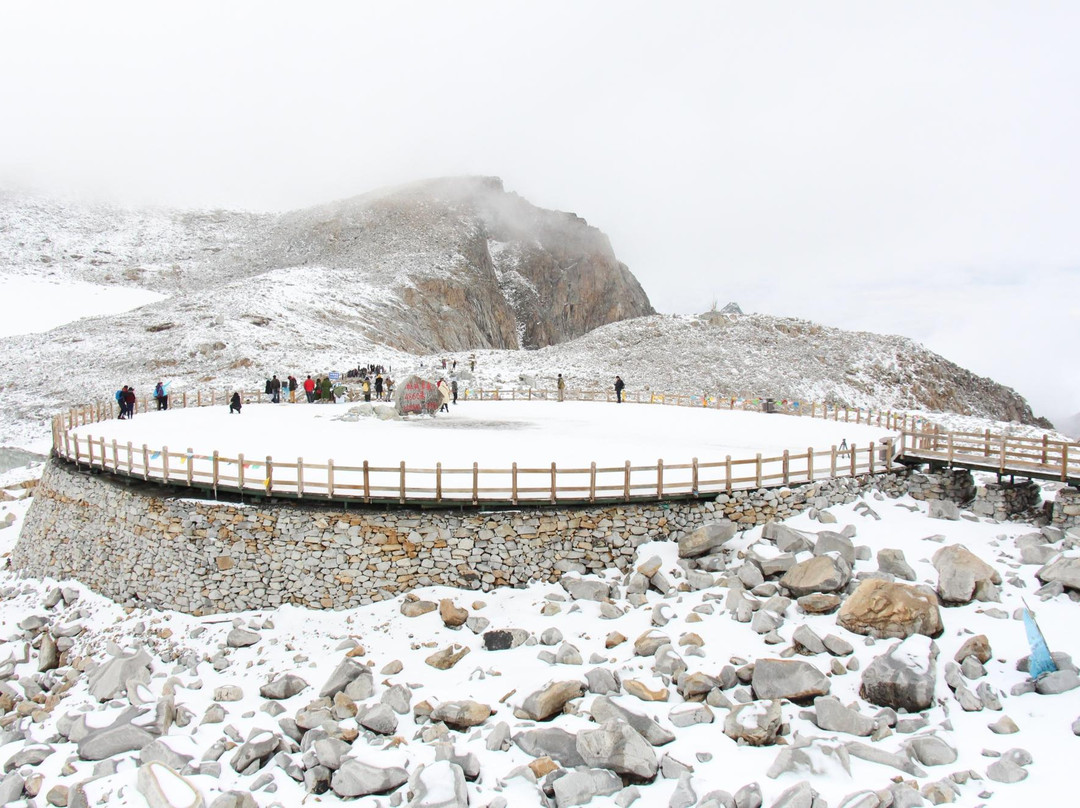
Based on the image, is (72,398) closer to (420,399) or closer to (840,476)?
(420,399)

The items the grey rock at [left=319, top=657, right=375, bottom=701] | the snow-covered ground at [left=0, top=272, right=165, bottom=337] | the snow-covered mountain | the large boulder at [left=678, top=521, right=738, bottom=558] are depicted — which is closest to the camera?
the grey rock at [left=319, top=657, right=375, bottom=701]

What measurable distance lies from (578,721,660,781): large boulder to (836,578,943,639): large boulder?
187 inches

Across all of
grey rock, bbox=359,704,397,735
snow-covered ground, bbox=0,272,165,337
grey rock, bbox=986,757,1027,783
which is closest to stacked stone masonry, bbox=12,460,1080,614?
grey rock, bbox=359,704,397,735

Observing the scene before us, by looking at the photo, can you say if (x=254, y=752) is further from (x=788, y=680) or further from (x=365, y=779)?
(x=788, y=680)

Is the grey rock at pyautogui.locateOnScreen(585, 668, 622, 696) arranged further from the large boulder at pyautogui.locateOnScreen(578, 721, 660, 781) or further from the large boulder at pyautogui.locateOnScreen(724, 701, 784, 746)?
the large boulder at pyautogui.locateOnScreen(724, 701, 784, 746)

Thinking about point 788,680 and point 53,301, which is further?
point 53,301

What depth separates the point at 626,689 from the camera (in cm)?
1086

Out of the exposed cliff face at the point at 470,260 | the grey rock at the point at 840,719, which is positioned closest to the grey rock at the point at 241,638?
the grey rock at the point at 840,719

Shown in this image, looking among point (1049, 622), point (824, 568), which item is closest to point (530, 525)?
point (824, 568)

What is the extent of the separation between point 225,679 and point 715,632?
966 centimetres

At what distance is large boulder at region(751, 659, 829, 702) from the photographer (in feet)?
33.3

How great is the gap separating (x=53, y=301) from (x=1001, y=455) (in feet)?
291

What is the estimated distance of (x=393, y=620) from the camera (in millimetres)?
13398

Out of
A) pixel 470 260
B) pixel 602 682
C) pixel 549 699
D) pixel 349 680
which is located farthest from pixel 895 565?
pixel 470 260
